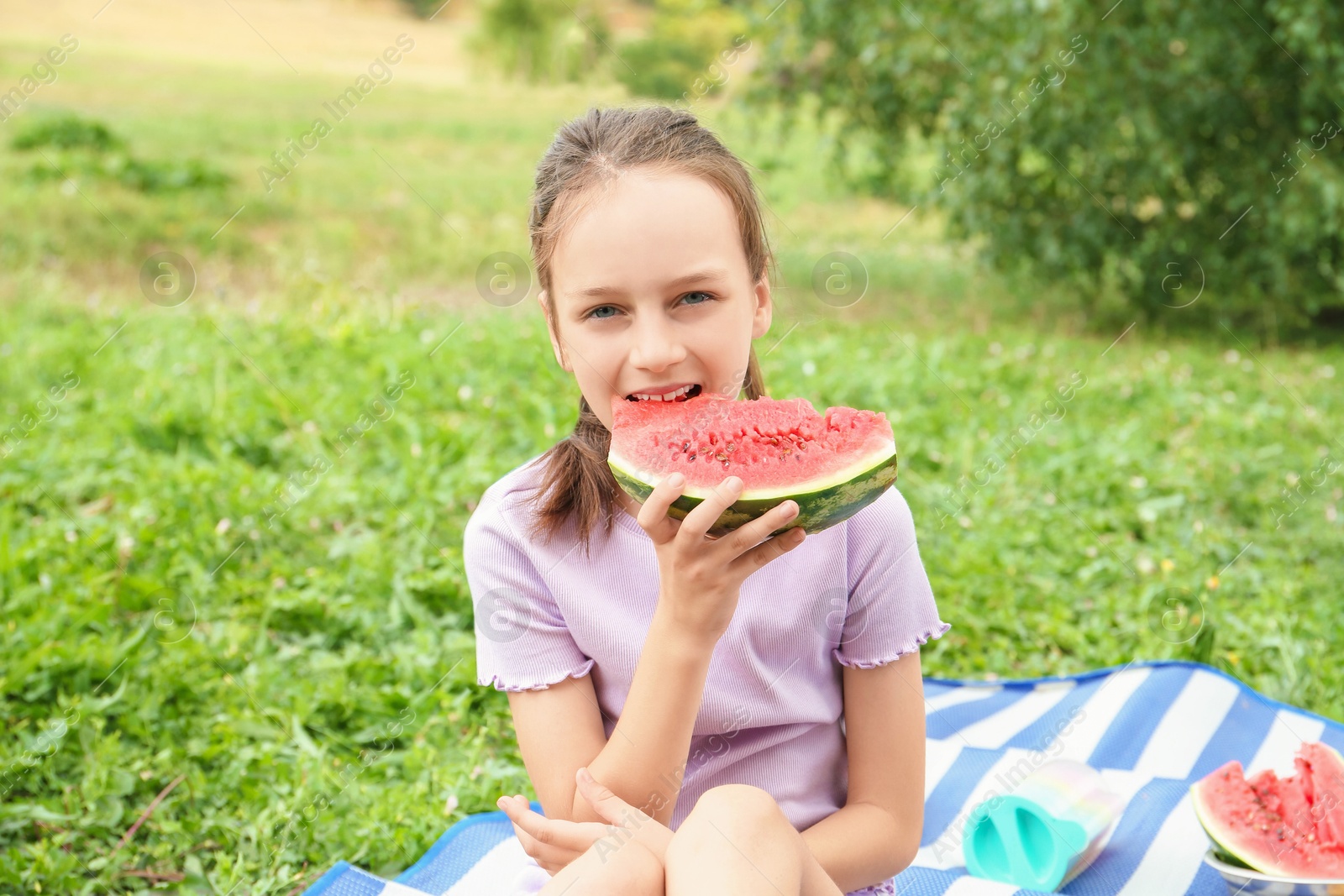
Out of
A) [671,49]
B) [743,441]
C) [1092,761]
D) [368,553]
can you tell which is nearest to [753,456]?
[743,441]

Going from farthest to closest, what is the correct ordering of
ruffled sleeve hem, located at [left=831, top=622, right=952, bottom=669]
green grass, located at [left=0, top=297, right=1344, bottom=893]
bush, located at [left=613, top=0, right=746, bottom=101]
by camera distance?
bush, located at [left=613, top=0, right=746, bottom=101]
green grass, located at [left=0, top=297, right=1344, bottom=893]
ruffled sleeve hem, located at [left=831, top=622, right=952, bottom=669]

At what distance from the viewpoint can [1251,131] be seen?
7109 millimetres

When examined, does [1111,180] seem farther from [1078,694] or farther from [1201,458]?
[1078,694]

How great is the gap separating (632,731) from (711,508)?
475 millimetres

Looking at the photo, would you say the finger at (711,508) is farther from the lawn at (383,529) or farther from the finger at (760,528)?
the lawn at (383,529)

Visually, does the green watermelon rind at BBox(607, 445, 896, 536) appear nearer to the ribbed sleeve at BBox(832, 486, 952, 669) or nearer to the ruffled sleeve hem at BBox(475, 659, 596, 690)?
the ribbed sleeve at BBox(832, 486, 952, 669)

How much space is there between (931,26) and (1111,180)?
1588 mm

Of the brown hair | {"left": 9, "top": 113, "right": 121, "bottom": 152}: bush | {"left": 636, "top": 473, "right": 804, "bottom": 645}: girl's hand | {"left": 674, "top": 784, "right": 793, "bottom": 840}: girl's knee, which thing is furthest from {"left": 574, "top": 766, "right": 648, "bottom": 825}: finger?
{"left": 9, "top": 113, "right": 121, "bottom": 152}: bush

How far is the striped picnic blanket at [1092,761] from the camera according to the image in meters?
2.61

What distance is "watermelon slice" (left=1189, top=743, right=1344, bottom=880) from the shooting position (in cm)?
242

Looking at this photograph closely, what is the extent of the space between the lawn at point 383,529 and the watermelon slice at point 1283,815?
3.10 feet

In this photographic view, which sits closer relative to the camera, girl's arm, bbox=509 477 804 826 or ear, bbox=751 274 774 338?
girl's arm, bbox=509 477 804 826

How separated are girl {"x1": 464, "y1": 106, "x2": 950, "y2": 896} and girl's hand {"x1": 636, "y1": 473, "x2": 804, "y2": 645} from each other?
0.02 meters

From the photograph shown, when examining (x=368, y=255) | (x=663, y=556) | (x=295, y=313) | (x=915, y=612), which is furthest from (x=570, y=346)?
(x=368, y=255)
